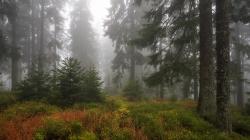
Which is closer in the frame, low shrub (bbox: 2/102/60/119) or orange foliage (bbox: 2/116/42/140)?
orange foliage (bbox: 2/116/42/140)

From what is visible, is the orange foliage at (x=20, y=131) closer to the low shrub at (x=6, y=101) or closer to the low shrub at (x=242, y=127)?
the low shrub at (x=6, y=101)

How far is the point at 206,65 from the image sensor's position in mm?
11711

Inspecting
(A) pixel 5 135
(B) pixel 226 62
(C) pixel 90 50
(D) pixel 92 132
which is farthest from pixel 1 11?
(C) pixel 90 50

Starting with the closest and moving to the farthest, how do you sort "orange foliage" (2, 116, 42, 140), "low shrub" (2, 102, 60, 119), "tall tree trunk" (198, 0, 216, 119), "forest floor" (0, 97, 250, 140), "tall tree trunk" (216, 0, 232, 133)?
"orange foliage" (2, 116, 42, 140) < "forest floor" (0, 97, 250, 140) < "tall tree trunk" (216, 0, 232, 133) < "low shrub" (2, 102, 60, 119) < "tall tree trunk" (198, 0, 216, 119)

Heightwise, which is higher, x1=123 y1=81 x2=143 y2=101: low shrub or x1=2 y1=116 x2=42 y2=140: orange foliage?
x1=123 y1=81 x2=143 y2=101: low shrub

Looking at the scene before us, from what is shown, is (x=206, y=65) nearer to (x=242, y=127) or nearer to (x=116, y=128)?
(x=242, y=127)

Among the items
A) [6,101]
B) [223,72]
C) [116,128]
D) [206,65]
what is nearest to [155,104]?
[206,65]

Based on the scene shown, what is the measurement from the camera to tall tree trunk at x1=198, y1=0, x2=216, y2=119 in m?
11.5

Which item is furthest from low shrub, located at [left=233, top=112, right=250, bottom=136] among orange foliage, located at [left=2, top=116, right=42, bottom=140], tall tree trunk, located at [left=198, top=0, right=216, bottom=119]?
orange foliage, located at [left=2, top=116, right=42, bottom=140]

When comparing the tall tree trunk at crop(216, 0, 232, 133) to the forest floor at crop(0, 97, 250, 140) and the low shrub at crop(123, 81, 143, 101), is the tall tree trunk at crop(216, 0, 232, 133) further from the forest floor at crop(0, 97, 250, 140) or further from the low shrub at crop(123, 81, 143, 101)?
the low shrub at crop(123, 81, 143, 101)

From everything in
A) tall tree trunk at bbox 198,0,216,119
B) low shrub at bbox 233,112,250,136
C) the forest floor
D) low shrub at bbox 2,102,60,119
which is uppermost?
tall tree trunk at bbox 198,0,216,119

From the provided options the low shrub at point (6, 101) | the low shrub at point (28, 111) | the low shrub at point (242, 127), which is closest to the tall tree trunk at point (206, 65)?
the low shrub at point (242, 127)

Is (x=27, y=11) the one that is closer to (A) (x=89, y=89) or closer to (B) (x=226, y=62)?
(A) (x=89, y=89)

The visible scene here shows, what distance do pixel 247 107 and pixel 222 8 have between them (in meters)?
7.28
